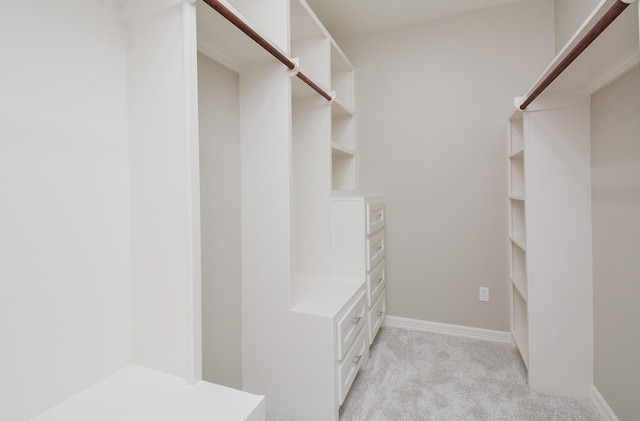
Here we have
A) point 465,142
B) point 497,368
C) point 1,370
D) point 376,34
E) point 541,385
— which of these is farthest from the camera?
point 376,34

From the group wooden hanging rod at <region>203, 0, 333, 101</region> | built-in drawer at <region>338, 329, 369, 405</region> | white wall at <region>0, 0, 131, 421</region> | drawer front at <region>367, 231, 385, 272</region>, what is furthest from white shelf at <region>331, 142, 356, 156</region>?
white wall at <region>0, 0, 131, 421</region>

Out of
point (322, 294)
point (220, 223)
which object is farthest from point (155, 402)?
point (322, 294)

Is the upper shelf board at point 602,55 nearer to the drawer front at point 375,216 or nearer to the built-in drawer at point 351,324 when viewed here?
the drawer front at point 375,216

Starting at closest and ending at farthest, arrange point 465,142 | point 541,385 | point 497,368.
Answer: point 541,385 → point 497,368 → point 465,142

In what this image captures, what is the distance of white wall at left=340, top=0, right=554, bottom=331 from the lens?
2389mm

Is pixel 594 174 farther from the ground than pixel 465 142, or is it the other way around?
pixel 465 142

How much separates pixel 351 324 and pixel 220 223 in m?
0.92

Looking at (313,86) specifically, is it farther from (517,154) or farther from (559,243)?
(559,243)

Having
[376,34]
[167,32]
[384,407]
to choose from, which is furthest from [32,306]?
[376,34]

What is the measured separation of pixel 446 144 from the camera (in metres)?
2.54

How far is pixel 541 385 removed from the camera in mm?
1764

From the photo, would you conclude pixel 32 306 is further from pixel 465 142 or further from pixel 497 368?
pixel 465 142

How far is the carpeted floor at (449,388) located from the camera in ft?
5.26

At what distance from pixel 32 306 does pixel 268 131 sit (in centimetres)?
115
